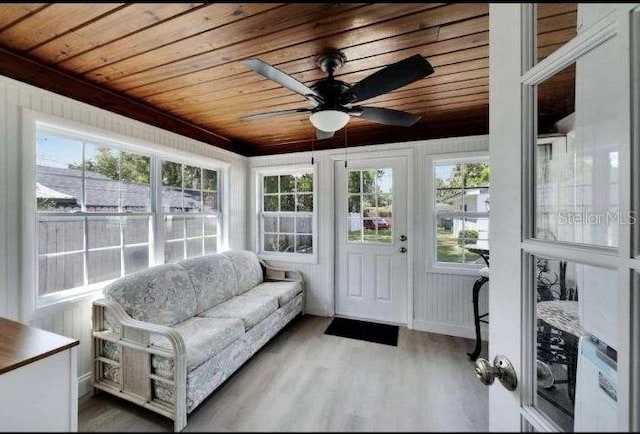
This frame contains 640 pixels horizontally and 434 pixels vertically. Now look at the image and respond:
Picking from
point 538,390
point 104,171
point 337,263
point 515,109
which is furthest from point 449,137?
point 104,171

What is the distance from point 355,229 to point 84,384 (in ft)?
9.22

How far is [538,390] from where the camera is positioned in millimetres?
595

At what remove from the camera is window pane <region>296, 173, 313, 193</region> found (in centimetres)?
369

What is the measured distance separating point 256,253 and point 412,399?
137 inches

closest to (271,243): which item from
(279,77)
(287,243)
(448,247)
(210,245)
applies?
(287,243)

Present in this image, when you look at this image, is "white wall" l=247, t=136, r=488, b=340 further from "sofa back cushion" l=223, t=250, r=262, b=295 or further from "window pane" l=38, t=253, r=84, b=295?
"window pane" l=38, t=253, r=84, b=295

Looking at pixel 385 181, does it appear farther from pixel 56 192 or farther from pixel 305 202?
pixel 56 192

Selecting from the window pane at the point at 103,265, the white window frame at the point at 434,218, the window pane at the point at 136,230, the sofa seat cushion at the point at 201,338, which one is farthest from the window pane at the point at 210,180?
the white window frame at the point at 434,218

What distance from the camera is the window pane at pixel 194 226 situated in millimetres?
3029

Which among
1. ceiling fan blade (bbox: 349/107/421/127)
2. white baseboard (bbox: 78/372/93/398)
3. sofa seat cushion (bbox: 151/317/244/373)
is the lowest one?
white baseboard (bbox: 78/372/93/398)

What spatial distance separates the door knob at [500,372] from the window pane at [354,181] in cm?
288

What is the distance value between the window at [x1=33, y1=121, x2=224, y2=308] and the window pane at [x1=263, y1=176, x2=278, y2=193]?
1.05 meters

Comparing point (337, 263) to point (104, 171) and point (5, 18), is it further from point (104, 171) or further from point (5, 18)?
point (5, 18)

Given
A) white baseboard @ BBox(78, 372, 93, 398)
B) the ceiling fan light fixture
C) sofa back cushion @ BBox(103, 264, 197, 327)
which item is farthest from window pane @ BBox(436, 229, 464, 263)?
white baseboard @ BBox(78, 372, 93, 398)
